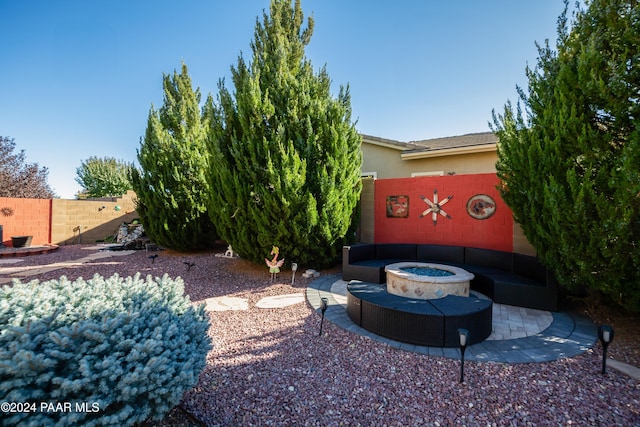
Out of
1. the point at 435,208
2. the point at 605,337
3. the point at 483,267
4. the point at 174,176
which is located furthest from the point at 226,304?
the point at 174,176

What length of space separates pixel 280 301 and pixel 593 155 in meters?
6.17

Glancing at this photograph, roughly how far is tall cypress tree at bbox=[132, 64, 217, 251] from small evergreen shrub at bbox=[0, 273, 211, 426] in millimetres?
8956

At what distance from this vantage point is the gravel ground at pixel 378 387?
2490 millimetres

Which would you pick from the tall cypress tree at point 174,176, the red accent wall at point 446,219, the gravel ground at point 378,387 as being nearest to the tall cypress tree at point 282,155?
the red accent wall at point 446,219

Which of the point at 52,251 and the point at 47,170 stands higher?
the point at 47,170

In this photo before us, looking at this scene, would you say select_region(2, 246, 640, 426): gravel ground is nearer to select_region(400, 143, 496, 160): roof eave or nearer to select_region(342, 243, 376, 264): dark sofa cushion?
select_region(342, 243, 376, 264): dark sofa cushion

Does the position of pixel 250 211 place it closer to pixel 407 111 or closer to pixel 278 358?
pixel 278 358

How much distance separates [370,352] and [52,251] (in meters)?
15.8

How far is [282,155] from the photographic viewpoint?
685 cm

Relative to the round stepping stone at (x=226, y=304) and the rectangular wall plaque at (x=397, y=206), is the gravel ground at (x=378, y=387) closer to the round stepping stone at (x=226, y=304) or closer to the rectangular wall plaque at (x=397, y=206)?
the round stepping stone at (x=226, y=304)

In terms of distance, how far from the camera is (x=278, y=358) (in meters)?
3.48

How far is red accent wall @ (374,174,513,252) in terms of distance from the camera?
7.63m

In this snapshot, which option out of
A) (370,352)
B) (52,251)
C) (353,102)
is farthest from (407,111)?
(52,251)

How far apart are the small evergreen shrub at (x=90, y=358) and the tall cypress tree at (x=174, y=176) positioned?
8.96 m
